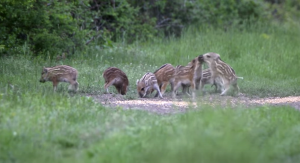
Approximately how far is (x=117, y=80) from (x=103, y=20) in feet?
26.8

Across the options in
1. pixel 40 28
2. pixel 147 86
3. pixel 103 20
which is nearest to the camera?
pixel 147 86

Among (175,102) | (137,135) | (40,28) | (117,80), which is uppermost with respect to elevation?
(40,28)

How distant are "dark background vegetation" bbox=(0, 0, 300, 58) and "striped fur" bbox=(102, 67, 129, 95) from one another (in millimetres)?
2618

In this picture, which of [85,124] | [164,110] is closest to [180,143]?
[85,124]

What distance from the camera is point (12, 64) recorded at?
14328 mm

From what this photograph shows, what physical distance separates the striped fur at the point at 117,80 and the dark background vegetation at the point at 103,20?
103 inches

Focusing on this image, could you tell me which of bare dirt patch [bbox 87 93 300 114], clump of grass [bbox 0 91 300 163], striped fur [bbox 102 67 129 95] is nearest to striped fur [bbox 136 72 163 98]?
bare dirt patch [bbox 87 93 300 114]

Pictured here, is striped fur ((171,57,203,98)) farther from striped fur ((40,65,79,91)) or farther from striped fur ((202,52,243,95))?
striped fur ((40,65,79,91))

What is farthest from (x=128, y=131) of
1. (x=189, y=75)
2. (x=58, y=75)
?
(x=189, y=75)

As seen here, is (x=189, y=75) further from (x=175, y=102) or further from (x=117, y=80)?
(x=117, y=80)

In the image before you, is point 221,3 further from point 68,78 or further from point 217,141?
point 217,141

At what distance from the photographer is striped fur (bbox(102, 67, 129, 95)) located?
12.8m

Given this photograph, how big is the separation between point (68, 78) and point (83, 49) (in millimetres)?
5492

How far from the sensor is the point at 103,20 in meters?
20.6
